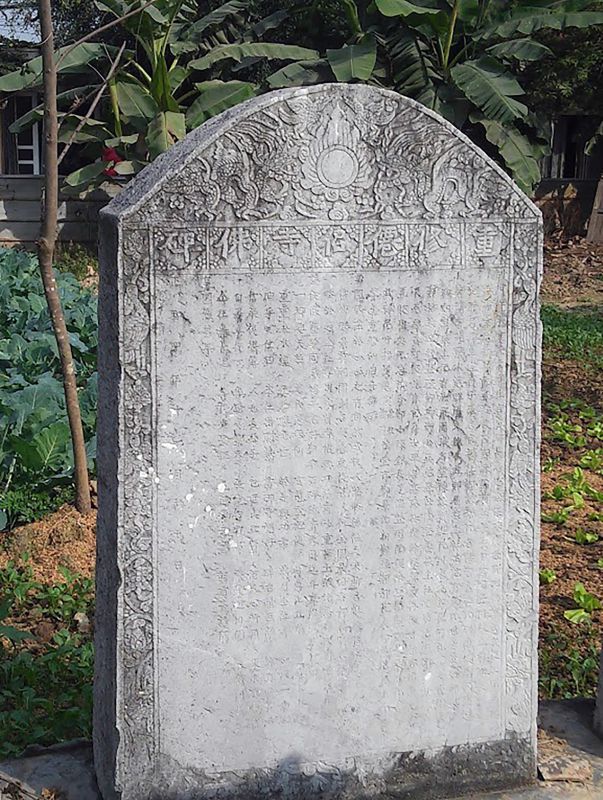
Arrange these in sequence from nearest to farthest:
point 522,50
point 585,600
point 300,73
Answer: point 585,600 < point 522,50 < point 300,73

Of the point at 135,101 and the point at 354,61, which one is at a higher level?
the point at 354,61

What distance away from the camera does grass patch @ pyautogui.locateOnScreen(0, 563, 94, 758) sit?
11.6 feet

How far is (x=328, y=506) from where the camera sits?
289cm

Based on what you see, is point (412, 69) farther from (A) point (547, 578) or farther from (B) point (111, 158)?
(A) point (547, 578)

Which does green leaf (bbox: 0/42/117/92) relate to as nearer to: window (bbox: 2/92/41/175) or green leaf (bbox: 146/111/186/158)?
green leaf (bbox: 146/111/186/158)

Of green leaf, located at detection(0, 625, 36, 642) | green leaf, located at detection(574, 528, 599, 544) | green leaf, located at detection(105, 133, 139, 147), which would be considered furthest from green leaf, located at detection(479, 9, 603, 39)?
green leaf, located at detection(0, 625, 36, 642)

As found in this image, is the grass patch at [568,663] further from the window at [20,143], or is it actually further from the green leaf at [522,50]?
the window at [20,143]

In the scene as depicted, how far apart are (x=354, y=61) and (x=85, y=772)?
28.6 feet

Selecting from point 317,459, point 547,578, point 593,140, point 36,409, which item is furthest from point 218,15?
point 317,459

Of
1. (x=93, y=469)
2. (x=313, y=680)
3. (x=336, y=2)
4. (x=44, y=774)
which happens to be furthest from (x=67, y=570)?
(x=336, y=2)

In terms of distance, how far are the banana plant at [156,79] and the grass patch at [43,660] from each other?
7.06 meters

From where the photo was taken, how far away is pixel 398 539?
9.70 ft

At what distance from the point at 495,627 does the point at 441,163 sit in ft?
4.16

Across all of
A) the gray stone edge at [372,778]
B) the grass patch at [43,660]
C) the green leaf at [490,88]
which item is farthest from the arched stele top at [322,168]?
the green leaf at [490,88]
